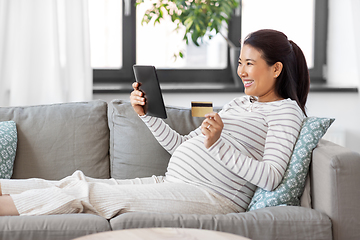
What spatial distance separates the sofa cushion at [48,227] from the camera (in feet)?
3.84

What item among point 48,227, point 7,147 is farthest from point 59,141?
point 48,227

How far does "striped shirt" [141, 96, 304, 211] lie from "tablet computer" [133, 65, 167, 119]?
16 cm

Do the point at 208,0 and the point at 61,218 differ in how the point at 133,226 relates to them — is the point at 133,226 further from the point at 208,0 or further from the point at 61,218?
the point at 208,0

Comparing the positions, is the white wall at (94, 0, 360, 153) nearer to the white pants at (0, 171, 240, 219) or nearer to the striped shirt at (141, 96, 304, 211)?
the striped shirt at (141, 96, 304, 211)

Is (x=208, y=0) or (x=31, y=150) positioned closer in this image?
(x=31, y=150)

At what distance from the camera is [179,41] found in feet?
8.93

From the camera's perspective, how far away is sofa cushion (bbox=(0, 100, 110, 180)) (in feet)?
5.68

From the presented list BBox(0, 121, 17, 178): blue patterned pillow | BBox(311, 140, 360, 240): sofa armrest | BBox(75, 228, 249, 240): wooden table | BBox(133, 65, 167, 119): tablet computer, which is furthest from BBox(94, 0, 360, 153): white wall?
BBox(75, 228, 249, 240): wooden table

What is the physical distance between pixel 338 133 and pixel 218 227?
5.03 feet

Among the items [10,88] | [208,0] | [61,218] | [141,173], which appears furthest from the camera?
[208,0]

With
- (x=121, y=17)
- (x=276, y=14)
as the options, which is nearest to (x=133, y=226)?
(x=121, y=17)

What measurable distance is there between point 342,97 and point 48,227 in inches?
78.1

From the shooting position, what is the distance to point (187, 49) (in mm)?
2752

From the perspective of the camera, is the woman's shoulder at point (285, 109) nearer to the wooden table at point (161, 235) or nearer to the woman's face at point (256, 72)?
the woman's face at point (256, 72)
